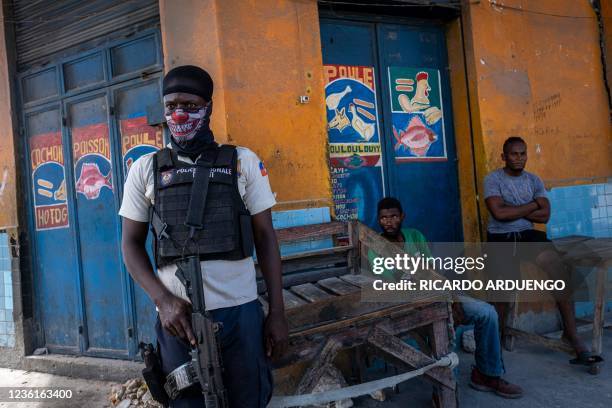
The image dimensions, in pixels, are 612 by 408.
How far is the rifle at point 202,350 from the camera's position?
174 cm

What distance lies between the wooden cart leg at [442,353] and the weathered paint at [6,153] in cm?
400

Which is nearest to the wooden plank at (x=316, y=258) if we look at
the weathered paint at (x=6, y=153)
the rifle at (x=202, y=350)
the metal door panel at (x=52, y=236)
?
the rifle at (x=202, y=350)

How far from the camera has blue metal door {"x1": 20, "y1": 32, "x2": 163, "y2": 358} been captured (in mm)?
4098

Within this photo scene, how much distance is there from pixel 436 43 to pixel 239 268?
352 centimetres

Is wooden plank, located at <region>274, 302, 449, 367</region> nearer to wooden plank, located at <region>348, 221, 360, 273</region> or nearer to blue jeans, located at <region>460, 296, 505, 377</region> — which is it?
blue jeans, located at <region>460, 296, 505, 377</region>

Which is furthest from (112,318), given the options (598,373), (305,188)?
(598,373)

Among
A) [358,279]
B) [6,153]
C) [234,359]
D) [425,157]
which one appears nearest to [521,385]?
[358,279]

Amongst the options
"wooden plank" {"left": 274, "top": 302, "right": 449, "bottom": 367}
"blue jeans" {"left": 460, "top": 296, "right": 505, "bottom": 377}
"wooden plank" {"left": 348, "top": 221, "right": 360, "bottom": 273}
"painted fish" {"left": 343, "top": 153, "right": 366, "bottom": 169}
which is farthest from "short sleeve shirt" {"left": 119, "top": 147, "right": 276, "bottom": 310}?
"painted fish" {"left": 343, "top": 153, "right": 366, "bottom": 169}

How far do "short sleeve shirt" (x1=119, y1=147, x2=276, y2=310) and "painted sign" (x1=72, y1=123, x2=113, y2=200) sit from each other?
2.55 meters

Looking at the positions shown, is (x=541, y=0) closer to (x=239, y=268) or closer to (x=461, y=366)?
(x=461, y=366)

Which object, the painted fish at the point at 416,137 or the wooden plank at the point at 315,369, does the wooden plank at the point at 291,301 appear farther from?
the painted fish at the point at 416,137

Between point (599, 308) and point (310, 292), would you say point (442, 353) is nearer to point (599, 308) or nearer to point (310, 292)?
point (310, 292)

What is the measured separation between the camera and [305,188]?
3650 millimetres

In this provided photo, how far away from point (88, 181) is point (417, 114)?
295cm
